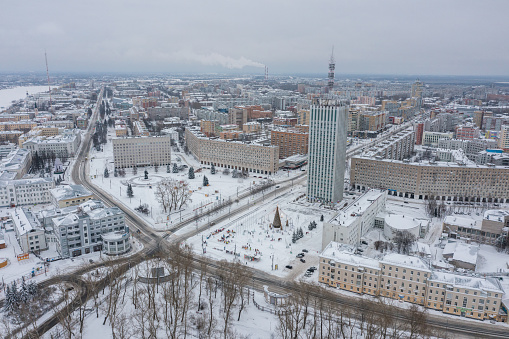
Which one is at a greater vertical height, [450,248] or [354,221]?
[354,221]

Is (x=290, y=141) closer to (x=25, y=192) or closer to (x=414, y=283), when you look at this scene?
(x=25, y=192)

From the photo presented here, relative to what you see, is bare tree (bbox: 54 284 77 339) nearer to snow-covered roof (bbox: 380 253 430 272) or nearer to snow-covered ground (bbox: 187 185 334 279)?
snow-covered ground (bbox: 187 185 334 279)

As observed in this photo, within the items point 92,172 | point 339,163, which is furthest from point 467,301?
point 92,172

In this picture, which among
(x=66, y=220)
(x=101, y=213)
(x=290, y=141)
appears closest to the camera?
(x=66, y=220)

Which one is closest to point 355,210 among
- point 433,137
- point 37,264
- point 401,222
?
point 401,222

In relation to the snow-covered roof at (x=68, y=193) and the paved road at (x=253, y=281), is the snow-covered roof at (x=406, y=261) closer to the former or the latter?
the paved road at (x=253, y=281)

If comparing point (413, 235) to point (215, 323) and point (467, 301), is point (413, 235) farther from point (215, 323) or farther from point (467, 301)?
point (215, 323)

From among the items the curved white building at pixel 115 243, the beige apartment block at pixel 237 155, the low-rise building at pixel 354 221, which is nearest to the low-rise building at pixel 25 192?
the curved white building at pixel 115 243

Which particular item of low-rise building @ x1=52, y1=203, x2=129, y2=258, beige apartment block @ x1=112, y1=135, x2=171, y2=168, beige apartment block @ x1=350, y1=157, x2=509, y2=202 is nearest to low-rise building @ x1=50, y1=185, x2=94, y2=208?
low-rise building @ x1=52, y1=203, x2=129, y2=258
